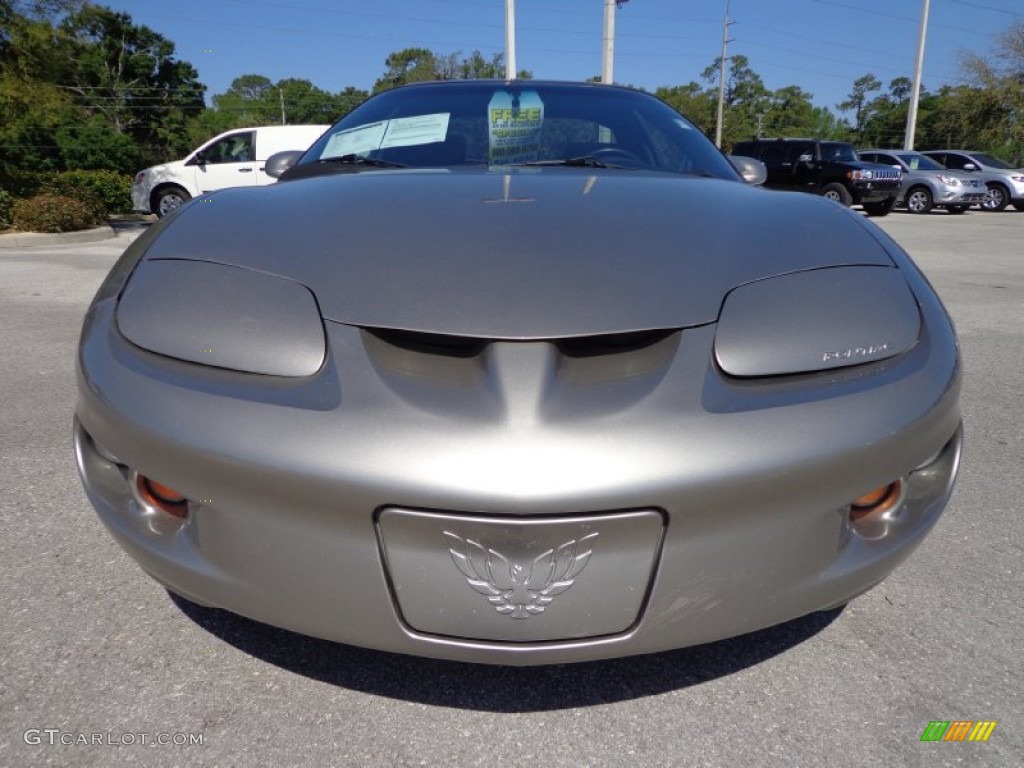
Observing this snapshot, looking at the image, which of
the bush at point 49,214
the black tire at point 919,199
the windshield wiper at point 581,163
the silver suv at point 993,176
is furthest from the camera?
the silver suv at point 993,176

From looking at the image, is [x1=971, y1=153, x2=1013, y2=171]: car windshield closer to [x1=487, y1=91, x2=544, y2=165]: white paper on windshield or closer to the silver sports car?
[x1=487, y1=91, x2=544, y2=165]: white paper on windshield

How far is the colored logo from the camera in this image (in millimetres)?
1311

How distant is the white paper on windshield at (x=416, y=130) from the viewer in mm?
2354

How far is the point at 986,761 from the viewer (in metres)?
1.26

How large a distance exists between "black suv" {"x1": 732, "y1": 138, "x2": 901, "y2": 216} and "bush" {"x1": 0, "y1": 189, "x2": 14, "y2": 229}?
14148 millimetres

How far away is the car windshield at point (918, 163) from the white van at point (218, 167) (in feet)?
46.5

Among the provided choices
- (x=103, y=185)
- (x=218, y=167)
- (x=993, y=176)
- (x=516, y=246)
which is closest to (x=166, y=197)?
(x=218, y=167)

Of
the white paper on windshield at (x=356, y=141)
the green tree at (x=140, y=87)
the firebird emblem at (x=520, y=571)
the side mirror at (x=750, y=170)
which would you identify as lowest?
the firebird emblem at (x=520, y=571)

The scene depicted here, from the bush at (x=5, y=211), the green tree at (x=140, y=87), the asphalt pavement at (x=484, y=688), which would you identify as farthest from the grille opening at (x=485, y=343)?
the green tree at (x=140, y=87)

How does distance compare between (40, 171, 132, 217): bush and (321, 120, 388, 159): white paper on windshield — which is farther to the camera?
(40, 171, 132, 217): bush

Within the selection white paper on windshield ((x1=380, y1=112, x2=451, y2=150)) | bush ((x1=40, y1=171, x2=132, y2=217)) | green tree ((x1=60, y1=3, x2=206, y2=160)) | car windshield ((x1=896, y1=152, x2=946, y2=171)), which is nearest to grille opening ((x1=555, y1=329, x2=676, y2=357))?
white paper on windshield ((x1=380, y1=112, x2=451, y2=150))

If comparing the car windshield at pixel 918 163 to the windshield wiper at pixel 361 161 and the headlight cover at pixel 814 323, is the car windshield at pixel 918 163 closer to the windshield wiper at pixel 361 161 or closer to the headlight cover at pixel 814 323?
the windshield wiper at pixel 361 161

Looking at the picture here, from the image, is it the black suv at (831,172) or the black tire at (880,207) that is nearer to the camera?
the black suv at (831,172)

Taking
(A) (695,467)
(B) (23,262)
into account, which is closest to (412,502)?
(A) (695,467)
